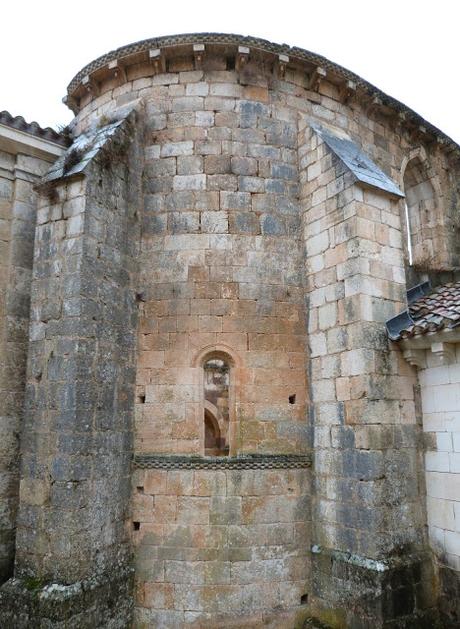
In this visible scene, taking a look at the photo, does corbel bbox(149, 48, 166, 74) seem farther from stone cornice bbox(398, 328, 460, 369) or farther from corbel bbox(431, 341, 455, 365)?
corbel bbox(431, 341, 455, 365)

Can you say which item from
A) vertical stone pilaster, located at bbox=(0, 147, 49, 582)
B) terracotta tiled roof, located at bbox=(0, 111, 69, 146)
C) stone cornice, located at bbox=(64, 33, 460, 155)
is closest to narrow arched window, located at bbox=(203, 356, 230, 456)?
vertical stone pilaster, located at bbox=(0, 147, 49, 582)

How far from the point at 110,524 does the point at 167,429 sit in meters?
1.29

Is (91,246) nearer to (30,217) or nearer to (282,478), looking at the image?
(30,217)

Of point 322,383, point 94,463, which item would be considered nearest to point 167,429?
point 94,463

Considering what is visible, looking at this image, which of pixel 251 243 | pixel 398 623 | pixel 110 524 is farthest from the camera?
pixel 251 243

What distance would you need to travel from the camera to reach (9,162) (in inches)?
301

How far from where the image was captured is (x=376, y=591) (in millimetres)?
5770

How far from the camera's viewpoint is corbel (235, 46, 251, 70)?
7516mm

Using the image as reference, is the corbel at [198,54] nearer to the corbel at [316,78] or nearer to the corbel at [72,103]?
the corbel at [316,78]

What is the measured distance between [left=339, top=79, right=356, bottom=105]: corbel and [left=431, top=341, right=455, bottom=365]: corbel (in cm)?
436

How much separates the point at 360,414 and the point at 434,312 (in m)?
1.60

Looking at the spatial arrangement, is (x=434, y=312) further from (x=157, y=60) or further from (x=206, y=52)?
(x=157, y=60)

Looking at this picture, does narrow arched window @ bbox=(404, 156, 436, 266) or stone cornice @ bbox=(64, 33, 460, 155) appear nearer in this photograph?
stone cornice @ bbox=(64, 33, 460, 155)

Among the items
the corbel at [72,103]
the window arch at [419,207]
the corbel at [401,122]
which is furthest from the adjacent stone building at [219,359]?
the window arch at [419,207]
